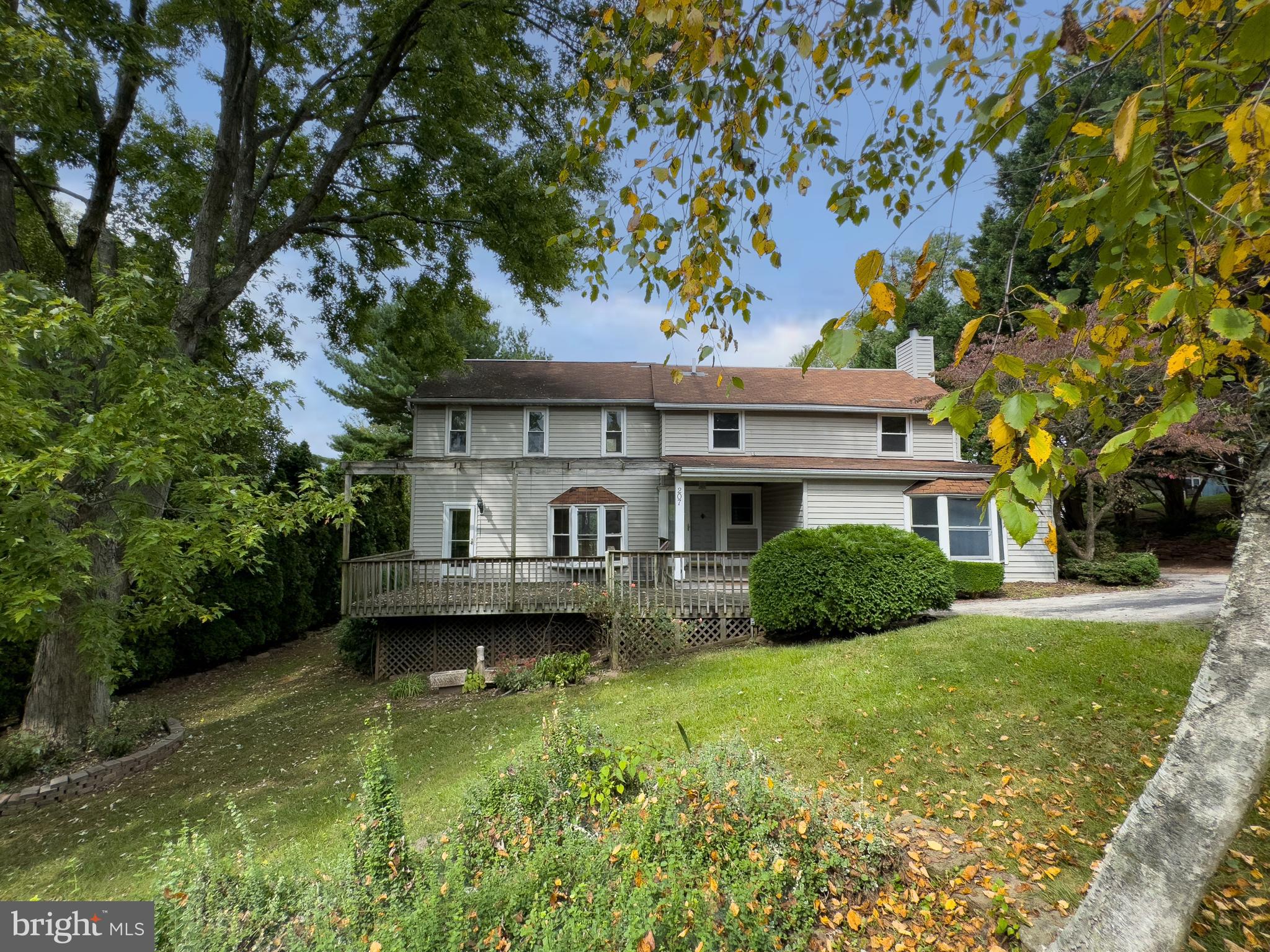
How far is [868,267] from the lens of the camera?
157 cm

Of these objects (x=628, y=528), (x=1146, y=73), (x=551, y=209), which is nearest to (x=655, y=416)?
(x=628, y=528)

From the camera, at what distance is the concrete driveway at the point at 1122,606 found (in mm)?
9172

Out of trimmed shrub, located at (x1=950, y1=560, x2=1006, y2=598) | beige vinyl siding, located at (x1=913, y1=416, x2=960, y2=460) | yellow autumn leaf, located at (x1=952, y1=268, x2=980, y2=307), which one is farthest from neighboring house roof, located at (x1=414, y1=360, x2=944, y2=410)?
yellow autumn leaf, located at (x1=952, y1=268, x2=980, y2=307)

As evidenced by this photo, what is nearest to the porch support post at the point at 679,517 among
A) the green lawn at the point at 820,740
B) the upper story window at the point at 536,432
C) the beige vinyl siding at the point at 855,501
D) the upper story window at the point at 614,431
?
the upper story window at the point at 614,431

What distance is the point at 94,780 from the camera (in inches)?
283

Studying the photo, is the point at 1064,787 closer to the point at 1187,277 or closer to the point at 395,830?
the point at 1187,277

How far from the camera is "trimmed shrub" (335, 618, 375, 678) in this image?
11836 mm

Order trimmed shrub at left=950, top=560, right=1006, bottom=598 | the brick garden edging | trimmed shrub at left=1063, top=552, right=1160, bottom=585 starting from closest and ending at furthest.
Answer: the brick garden edging
trimmed shrub at left=950, top=560, right=1006, bottom=598
trimmed shrub at left=1063, top=552, right=1160, bottom=585

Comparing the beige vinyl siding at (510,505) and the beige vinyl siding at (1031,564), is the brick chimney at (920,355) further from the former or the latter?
the beige vinyl siding at (510,505)

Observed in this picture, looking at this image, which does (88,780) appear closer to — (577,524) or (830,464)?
(577,524)

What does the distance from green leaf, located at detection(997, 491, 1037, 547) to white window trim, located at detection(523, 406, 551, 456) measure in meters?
15.5

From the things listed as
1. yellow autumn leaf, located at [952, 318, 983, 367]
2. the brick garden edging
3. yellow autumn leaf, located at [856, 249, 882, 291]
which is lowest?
the brick garden edging

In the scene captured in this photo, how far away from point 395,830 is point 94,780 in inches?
270

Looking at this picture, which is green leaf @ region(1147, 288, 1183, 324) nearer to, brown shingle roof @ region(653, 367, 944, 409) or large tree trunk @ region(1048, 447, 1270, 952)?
large tree trunk @ region(1048, 447, 1270, 952)
